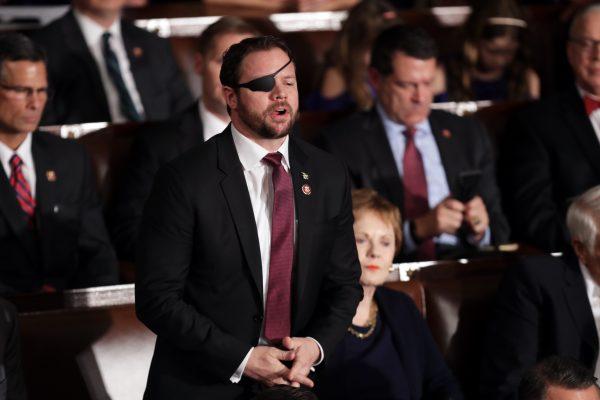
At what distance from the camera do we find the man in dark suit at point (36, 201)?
1398 millimetres

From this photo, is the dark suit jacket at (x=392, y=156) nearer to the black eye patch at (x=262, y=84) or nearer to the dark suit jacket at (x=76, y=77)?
the dark suit jacket at (x=76, y=77)

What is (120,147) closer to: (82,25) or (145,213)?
(82,25)

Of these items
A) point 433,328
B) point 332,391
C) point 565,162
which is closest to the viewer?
point 332,391

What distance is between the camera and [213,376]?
3.07 feet

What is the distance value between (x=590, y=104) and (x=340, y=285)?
0.82 metres

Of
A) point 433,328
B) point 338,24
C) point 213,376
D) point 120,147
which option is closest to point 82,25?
point 120,147

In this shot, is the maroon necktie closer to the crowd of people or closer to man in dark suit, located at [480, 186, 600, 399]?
the crowd of people

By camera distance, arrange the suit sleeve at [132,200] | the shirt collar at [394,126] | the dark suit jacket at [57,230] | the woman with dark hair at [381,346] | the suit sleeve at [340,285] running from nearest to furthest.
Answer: the suit sleeve at [340,285] < the woman with dark hair at [381,346] < the dark suit jacket at [57,230] < the suit sleeve at [132,200] < the shirt collar at [394,126]

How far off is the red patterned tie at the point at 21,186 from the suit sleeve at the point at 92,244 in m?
0.07

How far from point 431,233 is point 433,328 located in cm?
25

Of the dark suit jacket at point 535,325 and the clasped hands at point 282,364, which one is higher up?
the clasped hands at point 282,364

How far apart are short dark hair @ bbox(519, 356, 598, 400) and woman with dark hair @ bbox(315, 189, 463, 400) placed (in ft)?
0.58

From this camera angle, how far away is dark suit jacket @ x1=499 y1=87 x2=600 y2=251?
5.13ft

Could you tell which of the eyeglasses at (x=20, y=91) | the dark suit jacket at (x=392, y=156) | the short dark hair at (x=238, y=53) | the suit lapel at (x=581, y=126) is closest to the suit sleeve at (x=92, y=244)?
the eyeglasses at (x=20, y=91)
